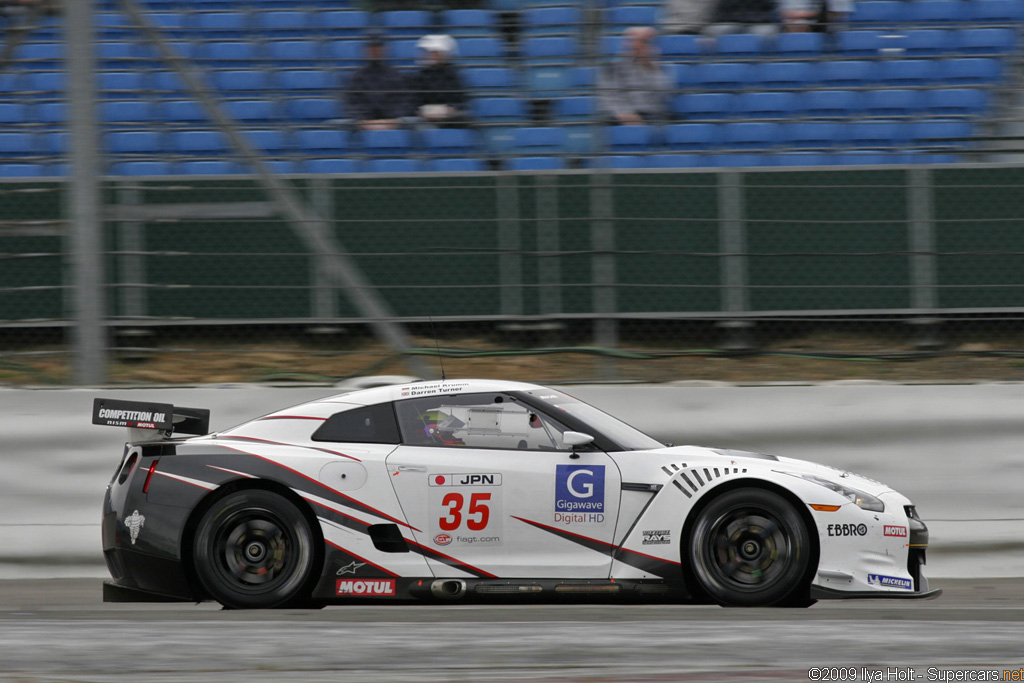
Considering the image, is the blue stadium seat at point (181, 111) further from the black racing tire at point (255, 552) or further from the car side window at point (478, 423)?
the black racing tire at point (255, 552)

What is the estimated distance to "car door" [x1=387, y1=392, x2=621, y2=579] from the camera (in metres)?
5.85

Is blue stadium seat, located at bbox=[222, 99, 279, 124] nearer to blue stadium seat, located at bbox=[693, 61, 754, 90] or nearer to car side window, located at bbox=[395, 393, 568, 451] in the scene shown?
blue stadium seat, located at bbox=[693, 61, 754, 90]

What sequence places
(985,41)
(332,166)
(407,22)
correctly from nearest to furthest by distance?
(332,166) < (985,41) < (407,22)

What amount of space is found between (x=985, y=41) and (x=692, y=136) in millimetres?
2861

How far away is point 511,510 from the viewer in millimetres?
5875

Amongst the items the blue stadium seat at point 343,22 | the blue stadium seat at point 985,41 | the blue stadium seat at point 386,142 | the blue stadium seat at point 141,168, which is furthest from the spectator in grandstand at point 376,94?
the blue stadium seat at point 985,41

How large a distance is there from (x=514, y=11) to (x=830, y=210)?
11.4 feet

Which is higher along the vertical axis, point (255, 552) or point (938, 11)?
point (938, 11)

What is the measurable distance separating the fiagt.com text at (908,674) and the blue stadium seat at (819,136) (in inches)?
212

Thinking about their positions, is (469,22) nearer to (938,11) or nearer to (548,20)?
(548,20)

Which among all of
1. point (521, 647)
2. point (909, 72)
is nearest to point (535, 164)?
point (909, 72)

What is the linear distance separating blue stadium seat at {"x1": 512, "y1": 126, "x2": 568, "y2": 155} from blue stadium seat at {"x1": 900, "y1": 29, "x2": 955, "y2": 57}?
3.09 meters

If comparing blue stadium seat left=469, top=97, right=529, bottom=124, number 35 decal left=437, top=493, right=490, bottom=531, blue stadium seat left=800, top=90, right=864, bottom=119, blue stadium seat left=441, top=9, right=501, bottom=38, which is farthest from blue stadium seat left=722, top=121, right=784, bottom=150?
number 35 decal left=437, top=493, right=490, bottom=531

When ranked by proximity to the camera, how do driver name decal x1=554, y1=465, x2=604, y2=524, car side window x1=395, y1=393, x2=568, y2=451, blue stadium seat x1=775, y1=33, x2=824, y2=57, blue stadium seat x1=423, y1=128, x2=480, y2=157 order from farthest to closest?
blue stadium seat x1=775, y1=33, x2=824, y2=57
blue stadium seat x1=423, y1=128, x2=480, y2=157
car side window x1=395, y1=393, x2=568, y2=451
driver name decal x1=554, y1=465, x2=604, y2=524
